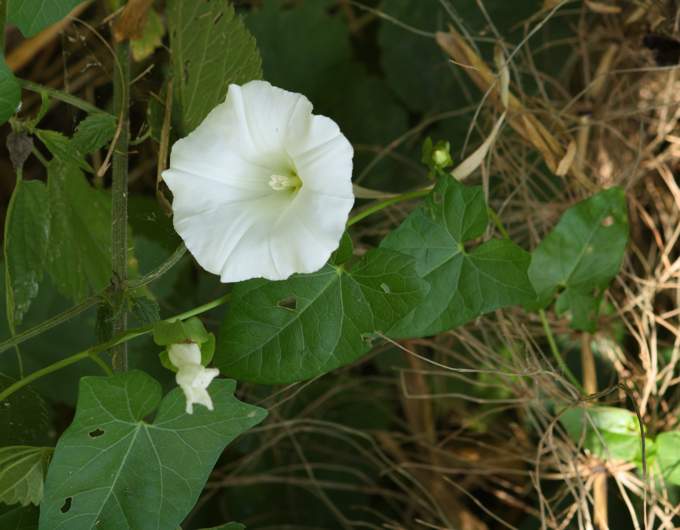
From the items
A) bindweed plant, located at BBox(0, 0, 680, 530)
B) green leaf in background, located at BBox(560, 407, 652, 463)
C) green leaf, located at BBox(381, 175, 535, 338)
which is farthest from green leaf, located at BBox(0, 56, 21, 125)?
green leaf in background, located at BBox(560, 407, 652, 463)

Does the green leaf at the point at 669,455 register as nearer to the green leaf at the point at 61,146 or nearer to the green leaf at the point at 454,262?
the green leaf at the point at 454,262

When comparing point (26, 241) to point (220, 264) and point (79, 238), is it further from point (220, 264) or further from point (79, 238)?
point (220, 264)

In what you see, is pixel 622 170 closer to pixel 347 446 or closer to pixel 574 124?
pixel 574 124

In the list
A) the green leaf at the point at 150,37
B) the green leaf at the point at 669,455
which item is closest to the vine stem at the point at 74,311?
the green leaf at the point at 150,37

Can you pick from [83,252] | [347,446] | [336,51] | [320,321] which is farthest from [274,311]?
[336,51]

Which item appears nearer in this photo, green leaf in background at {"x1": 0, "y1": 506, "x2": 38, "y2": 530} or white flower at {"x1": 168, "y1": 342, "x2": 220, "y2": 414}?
white flower at {"x1": 168, "y1": 342, "x2": 220, "y2": 414}

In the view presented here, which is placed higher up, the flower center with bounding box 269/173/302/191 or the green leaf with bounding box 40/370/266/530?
the flower center with bounding box 269/173/302/191

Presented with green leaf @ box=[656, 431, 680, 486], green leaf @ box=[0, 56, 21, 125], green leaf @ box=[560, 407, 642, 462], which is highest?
green leaf @ box=[0, 56, 21, 125]

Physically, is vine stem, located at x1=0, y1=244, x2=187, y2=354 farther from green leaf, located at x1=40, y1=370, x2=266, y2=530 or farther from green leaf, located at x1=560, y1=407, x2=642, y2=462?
Result: green leaf, located at x1=560, y1=407, x2=642, y2=462
